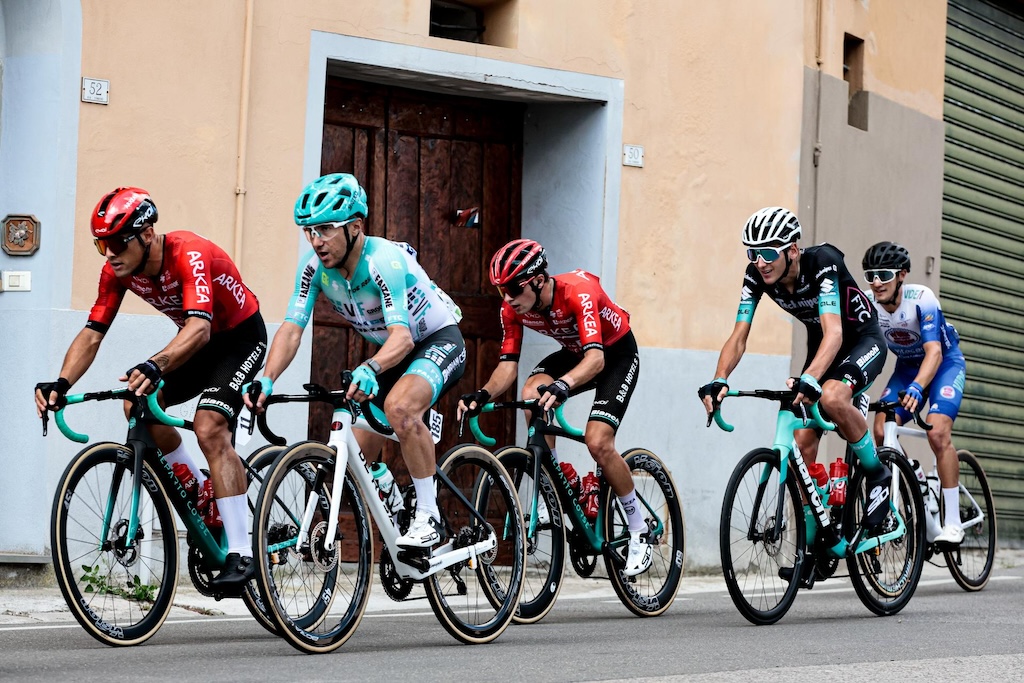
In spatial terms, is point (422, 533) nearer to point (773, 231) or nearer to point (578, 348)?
point (578, 348)

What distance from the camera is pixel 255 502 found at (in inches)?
273

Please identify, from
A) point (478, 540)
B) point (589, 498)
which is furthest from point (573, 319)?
point (478, 540)

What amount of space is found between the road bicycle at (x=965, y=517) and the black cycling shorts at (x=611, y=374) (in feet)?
7.12

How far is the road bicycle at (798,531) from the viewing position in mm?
7969

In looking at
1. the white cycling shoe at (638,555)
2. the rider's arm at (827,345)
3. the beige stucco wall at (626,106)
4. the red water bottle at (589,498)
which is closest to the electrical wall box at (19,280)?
the beige stucco wall at (626,106)

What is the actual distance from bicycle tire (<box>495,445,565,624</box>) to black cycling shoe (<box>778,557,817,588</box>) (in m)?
1.26

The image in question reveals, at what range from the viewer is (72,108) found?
31.0 ft

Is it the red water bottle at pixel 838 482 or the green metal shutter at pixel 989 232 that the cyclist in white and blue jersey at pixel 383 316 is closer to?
the red water bottle at pixel 838 482

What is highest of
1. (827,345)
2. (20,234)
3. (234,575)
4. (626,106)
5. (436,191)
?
(626,106)

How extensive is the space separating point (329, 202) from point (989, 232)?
34.9 ft

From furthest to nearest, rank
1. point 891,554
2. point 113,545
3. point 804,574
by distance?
point 891,554
point 804,574
point 113,545

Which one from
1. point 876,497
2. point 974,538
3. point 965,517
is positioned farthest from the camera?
point 974,538

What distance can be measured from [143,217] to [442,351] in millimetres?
1548

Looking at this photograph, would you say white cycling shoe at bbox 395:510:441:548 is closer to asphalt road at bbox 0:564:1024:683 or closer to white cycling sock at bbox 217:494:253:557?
asphalt road at bbox 0:564:1024:683
